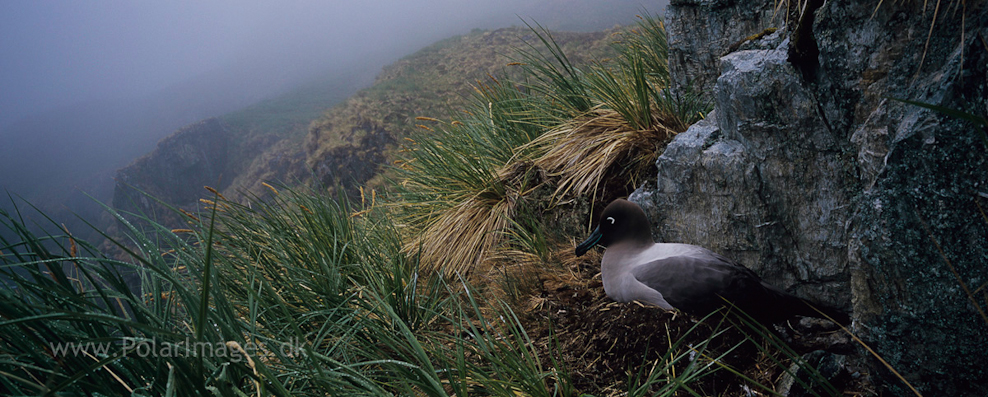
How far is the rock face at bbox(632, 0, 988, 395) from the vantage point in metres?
1.27

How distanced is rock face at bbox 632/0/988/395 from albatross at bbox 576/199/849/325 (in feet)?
1.03

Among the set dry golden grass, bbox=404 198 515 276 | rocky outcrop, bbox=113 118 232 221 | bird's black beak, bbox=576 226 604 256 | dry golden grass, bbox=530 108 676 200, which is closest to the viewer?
bird's black beak, bbox=576 226 604 256

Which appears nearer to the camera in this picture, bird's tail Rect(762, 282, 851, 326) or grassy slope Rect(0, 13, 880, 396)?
grassy slope Rect(0, 13, 880, 396)

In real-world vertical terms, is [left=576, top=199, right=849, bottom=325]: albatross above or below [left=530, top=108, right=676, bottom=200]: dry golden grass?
below

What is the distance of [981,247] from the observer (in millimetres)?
1265

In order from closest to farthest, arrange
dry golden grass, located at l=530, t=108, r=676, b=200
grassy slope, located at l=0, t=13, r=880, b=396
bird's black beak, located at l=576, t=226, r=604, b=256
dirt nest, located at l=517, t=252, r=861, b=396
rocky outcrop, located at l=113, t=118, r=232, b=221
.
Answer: grassy slope, located at l=0, t=13, r=880, b=396 → dirt nest, located at l=517, t=252, r=861, b=396 → bird's black beak, located at l=576, t=226, r=604, b=256 → dry golden grass, located at l=530, t=108, r=676, b=200 → rocky outcrop, located at l=113, t=118, r=232, b=221

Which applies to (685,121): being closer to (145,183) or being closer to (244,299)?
(244,299)

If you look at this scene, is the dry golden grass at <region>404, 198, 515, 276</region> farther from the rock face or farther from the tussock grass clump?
the rock face

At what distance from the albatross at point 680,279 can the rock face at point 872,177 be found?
1.03ft

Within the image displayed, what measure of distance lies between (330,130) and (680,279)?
19979 millimetres

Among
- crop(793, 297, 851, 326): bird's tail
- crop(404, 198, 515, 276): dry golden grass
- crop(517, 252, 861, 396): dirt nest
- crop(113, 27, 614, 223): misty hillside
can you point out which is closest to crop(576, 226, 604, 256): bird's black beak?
crop(517, 252, 861, 396): dirt nest

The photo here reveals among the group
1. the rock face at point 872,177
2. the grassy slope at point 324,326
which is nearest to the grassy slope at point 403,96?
the grassy slope at point 324,326

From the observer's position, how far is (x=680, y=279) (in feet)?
6.53

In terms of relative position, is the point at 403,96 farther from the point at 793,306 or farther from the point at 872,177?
the point at 872,177
